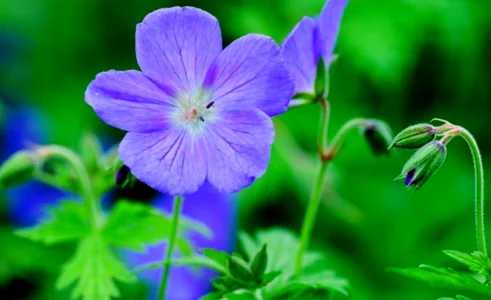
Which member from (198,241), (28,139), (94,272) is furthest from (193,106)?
(28,139)

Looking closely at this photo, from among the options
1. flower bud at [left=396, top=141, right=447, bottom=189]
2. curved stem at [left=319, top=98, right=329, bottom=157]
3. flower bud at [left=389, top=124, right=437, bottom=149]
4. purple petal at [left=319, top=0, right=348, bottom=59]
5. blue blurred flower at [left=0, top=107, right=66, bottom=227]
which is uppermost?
blue blurred flower at [left=0, top=107, right=66, bottom=227]

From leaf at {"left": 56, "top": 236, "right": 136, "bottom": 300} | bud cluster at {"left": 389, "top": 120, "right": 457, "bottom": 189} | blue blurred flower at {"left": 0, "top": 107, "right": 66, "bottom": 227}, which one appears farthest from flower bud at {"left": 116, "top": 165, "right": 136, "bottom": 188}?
blue blurred flower at {"left": 0, "top": 107, "right": 66, "bottom": 227}

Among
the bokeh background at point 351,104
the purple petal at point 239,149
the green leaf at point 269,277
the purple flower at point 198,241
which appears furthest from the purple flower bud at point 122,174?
the bokeh background at point 351,104

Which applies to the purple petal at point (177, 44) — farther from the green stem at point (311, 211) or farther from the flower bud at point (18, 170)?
the flower bud at point (18, 170)

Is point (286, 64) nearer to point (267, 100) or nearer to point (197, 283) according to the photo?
point (267, 100)

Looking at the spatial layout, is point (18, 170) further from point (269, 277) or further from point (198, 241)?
point (198, 241)

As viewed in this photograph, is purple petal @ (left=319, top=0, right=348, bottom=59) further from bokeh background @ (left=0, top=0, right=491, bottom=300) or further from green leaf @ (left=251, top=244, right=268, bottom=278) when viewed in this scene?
bokeh background @ (left=0, top=0, right=491, bottom=300)
